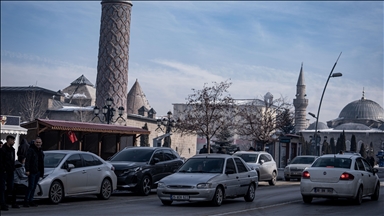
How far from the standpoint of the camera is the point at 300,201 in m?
17.8

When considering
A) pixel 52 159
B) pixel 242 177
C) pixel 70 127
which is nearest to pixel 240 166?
pixel 242 177

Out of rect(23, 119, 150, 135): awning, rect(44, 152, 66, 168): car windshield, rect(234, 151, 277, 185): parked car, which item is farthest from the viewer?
rect(234, 151, 277, 185): parked car

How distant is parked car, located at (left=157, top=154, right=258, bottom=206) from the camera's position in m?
15.0

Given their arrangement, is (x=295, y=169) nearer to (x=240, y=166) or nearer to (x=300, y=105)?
(x=240, y=166)

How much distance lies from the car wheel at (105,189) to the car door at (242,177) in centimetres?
405

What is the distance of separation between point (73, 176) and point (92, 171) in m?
0.92

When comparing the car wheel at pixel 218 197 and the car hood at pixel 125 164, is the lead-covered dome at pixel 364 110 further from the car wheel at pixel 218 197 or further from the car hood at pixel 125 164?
the car wheel at pixel 218 197

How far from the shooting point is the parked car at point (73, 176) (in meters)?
15.7

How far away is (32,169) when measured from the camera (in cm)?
1474

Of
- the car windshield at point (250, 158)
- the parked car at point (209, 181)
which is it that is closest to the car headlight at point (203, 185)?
the parked car at point (209, 181)

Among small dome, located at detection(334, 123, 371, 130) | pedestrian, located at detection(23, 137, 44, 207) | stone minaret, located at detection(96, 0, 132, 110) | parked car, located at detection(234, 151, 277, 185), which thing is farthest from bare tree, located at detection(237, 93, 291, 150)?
small dome, located at detection(334, 123, 371, 130)

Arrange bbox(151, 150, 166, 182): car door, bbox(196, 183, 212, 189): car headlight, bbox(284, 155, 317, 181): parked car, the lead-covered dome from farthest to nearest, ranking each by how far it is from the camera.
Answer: the lead-covered dome → bbox(284, 155, 317, 181): parked car → bbox(151, 150, 166, 182): car door → bbox(196, 183, 212, 189): car headlight

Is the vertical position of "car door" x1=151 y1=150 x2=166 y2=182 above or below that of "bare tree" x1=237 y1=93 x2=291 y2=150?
below

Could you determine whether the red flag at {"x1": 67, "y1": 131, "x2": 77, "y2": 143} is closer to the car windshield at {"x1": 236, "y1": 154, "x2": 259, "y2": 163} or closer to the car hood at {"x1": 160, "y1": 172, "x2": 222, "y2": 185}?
the car windshield at {"x1": 236, "y1": 154, "x2": 259, "y2": 163}
